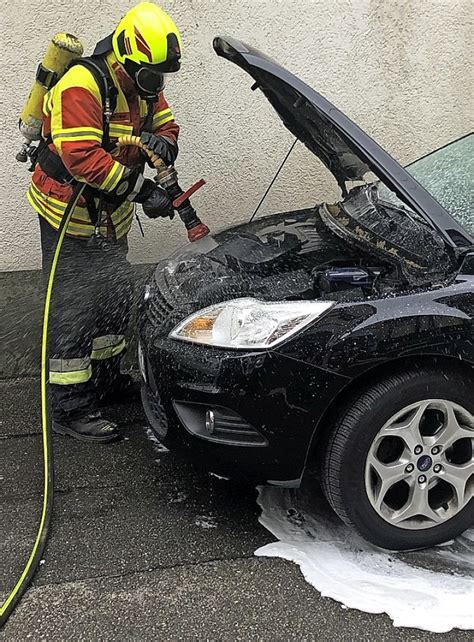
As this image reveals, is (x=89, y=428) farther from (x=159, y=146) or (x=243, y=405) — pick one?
(x=159, y=146)

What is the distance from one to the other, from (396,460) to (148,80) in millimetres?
2066

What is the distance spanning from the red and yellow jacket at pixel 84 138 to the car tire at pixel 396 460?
64.8 inches

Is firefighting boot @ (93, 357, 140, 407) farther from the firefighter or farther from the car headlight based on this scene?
the car headlight

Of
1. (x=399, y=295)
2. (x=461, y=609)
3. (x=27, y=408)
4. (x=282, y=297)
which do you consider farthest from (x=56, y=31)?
(x=461, y=609)

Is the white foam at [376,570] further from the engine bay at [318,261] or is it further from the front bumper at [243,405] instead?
the engine bay at [318,261]

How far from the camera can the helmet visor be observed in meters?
3.22

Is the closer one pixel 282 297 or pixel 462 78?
pixel 282 297

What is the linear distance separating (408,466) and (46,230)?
2.24 m

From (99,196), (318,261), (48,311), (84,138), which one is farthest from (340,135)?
(48,311)

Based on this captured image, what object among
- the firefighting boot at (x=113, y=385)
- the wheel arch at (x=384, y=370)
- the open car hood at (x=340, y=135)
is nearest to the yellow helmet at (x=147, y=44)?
the open car hood at (x=340, y=135)

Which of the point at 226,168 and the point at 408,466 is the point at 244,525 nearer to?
the point at 408,466

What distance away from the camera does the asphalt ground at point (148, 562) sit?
2.35 metres

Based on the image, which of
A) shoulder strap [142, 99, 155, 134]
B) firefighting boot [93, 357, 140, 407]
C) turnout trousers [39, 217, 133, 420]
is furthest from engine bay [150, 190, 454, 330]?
firefighting boot [93, 357, 140, 407]

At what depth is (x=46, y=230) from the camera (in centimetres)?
367
